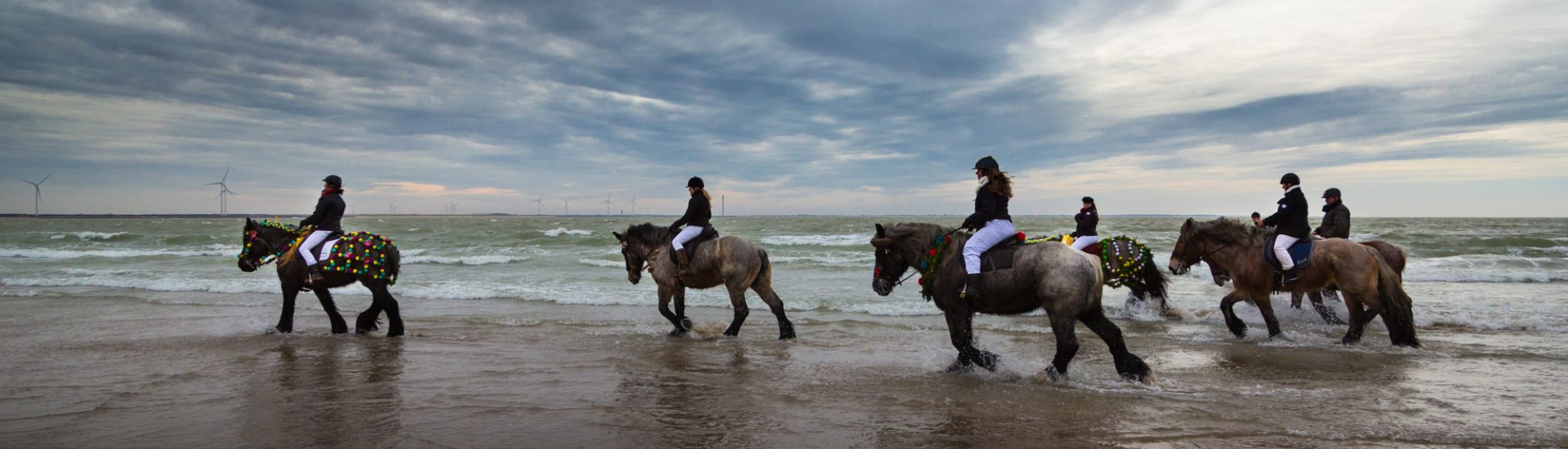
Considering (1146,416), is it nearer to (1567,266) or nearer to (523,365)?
(523,365)

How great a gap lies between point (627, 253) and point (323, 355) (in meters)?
3.77

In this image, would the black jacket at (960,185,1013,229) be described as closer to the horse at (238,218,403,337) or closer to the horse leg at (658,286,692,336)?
the horse leg at (658,286,692,336)

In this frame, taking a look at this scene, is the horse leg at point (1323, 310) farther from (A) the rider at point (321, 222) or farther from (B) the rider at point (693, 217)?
(A) the rider at point (321, 222)

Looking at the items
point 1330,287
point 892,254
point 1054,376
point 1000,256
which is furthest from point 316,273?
point 1330,287

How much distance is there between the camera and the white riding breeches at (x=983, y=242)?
6.47 meters

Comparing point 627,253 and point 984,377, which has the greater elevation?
point 627,253

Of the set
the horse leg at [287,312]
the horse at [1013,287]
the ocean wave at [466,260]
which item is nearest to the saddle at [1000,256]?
the horse at [1013,287]

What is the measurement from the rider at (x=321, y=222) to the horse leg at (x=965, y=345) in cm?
722

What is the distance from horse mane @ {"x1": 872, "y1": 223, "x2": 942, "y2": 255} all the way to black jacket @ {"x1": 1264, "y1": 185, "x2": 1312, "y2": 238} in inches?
190

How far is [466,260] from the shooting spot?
81.6 ft

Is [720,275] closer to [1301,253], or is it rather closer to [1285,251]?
[1285,251]

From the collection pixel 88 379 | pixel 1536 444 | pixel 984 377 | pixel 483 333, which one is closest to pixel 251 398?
pixel 88 379

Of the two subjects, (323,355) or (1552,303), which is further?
(1552,303)

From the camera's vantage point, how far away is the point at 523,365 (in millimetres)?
7496
